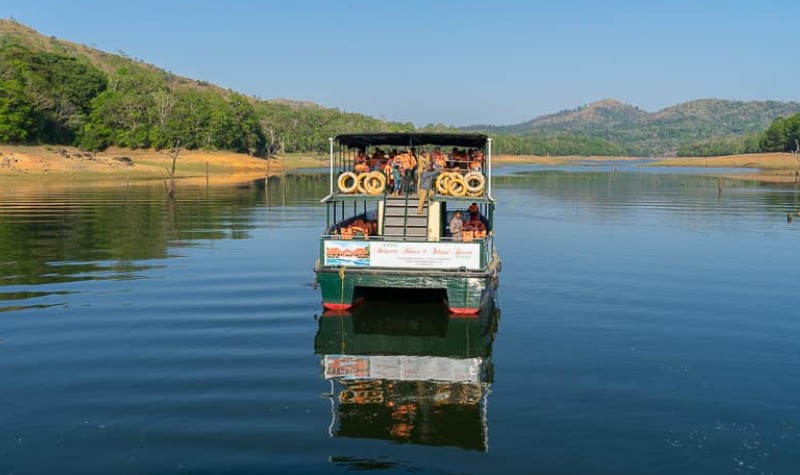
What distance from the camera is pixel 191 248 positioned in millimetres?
33062

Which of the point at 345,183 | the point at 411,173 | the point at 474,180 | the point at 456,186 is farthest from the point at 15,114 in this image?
the point at 474,180

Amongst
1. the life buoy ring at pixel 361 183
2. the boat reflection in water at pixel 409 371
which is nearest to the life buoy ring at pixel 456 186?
the life buoy ring at pixel 361 183

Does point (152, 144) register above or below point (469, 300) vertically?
above

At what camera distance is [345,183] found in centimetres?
2294

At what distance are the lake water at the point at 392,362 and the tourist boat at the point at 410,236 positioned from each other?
1.11m

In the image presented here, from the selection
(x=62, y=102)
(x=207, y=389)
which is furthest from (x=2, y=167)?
(x=207, y=389)

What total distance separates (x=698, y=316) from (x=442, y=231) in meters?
8.06

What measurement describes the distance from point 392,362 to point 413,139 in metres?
9.07

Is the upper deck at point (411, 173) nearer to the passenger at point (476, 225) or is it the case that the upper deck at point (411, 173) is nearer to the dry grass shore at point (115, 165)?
the passenger at point (476, 225)

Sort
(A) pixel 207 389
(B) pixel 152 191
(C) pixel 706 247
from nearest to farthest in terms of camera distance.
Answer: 1. (A) pixel 207 389
2. (C) pixel 706 247
3. (B) pixel 152 191

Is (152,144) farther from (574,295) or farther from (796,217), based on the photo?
(574,295)

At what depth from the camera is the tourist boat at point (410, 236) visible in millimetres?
20188

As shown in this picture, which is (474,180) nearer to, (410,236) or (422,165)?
(422,165)

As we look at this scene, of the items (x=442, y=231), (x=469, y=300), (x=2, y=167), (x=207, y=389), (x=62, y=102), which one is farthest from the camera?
(x=62, y=102)
